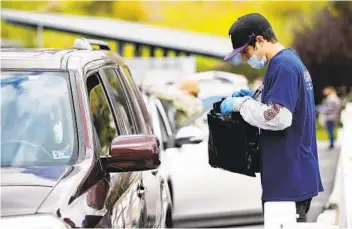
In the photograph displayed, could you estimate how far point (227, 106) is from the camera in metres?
5.02

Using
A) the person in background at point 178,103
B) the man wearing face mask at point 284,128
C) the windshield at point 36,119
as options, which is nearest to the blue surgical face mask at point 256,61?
the man wearing face mask at point 284,128

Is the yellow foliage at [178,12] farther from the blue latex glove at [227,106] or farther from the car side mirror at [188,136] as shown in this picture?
the blue latex glove at [227,106]

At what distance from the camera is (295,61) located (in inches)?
192

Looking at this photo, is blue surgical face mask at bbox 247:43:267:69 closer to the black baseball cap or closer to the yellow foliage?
the black baseball cap

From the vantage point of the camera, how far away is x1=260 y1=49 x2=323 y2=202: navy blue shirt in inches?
192

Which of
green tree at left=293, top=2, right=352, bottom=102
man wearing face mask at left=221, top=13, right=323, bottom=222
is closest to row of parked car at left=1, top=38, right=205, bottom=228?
man wearing face mask at left=221, top=13, right=323, bottom=222

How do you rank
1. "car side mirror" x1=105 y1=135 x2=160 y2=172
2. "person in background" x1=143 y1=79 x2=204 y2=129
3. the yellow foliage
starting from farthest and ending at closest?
1. the yellow foliage
2. "person in background" x1=143 y1=79 x2=204 y2=129
3. "car side mirror" x1=105 y1=135 x2=160 y2=172

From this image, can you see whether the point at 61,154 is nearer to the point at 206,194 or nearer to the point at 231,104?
the point at 231,104

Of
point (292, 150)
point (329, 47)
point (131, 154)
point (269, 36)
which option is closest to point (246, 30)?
point (269, 36)

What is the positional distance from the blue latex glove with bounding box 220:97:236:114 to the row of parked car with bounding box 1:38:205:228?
1.86ft

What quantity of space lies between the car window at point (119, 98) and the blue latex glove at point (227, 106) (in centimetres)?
80

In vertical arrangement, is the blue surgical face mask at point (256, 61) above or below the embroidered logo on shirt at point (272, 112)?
above

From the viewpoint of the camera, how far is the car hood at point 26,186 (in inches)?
143

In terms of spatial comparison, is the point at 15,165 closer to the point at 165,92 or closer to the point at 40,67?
the point at 40,67
